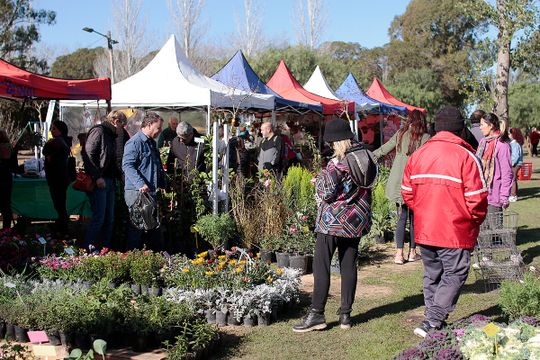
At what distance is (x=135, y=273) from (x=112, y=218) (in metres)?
1.84

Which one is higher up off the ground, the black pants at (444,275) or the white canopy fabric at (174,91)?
the white canopy fabric at (174,91)

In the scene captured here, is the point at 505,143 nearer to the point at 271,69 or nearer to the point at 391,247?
the point at 391,247

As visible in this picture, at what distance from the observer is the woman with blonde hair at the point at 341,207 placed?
4906mm

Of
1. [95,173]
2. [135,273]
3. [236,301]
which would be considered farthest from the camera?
[95,173]

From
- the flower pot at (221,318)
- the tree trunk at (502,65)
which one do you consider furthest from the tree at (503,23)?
the flower pot at (221,318)

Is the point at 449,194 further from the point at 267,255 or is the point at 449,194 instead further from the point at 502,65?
the point at 502,65

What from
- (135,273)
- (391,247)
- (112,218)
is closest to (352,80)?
(391,247)

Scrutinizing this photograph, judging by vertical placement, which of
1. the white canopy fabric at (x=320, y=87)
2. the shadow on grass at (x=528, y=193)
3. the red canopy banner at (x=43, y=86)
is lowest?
the shadow on grass at (x=528, y=193)

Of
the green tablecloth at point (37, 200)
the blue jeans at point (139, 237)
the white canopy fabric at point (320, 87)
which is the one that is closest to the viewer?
the blue jeans at point (139, 237)

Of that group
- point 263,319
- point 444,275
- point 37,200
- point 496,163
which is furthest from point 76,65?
point 444,275

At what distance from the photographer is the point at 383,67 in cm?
5881

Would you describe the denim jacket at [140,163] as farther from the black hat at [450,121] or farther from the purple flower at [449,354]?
the purple flower at [449,354]

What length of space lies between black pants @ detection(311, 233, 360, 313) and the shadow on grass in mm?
12286

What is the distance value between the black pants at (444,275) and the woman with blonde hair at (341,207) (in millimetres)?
588
